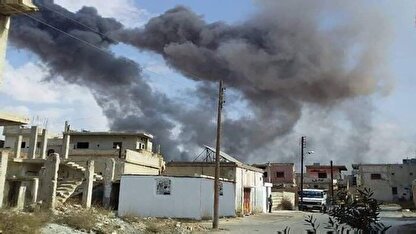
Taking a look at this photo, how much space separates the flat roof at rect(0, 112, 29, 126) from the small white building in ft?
41.8

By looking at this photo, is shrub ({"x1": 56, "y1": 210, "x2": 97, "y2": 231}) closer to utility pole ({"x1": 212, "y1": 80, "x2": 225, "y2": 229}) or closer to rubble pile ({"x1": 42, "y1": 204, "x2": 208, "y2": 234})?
rubble pile ({"x1": 42, "y1": 204, "x2": 208, "y2": 234})

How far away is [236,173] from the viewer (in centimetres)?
3428

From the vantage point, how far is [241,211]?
3475 cm

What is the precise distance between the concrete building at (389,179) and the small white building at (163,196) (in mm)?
55802

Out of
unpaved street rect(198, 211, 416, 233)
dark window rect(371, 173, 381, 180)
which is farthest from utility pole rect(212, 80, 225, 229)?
dark window rect(371, 173, 381, 180)

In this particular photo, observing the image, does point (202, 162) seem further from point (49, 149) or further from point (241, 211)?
point (49, 149)

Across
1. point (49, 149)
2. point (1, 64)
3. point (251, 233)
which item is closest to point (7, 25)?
point (1, 64)

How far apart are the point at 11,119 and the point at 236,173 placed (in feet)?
Answer: 69.9

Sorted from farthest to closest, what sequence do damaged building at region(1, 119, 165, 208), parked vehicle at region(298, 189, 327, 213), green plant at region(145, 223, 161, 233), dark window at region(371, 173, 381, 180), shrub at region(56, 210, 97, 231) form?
1. dark window at region(371, 173, 381, 180)
2. parked vehicle at region(298, 189, 327, 213)
3. damaged building at region(1, 119, 165, 208)
4. green plant at region(145, 223, 161, 233)
5. shrub at region(56, 210, 97, 231)

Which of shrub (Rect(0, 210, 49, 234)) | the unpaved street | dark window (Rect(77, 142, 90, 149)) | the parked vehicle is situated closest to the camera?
shrub (Rect(0, 210, 49, 234))

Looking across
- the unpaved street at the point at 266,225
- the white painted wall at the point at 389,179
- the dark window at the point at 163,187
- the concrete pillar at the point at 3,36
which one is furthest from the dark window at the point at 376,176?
the concrete pillar at the point at 3,36

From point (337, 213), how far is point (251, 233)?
12503mm

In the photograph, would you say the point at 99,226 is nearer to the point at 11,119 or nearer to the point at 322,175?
the point at 11,119

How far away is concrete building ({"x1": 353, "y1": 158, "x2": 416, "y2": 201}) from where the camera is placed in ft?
251
